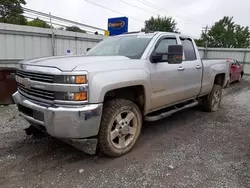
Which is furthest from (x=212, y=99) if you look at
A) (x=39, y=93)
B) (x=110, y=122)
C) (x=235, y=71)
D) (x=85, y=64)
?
(x=235, y=71)

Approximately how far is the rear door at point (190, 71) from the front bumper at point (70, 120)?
7.06 ft

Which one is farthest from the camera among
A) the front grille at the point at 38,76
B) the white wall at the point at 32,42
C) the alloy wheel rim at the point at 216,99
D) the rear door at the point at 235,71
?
the rear door at the point at 235,71

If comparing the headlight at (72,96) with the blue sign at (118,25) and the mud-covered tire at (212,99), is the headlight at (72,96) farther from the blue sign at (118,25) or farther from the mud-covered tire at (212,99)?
the blue sign at (118,25)

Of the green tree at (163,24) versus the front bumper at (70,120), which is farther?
the green tree at (163,24)

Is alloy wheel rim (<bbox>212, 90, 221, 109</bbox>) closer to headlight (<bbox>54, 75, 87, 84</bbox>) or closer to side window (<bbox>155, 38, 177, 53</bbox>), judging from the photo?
side window (<bbox>155, 38, 177, 53</bbox>)

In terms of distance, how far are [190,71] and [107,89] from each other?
2.31 meters

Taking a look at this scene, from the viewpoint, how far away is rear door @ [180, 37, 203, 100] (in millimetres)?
4260

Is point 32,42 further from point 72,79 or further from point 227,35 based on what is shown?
point 227,35

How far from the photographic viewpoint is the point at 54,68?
2592 millimetres

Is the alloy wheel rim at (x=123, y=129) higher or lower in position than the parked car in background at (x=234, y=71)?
lower

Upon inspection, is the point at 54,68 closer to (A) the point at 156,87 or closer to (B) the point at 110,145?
(B) the point at 110,145

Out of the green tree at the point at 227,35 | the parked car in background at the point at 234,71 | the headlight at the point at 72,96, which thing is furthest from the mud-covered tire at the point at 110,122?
the green tree at the point at 227,35

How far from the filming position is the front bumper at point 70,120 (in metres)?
2.52

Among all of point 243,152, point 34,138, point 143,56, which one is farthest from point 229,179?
point 34,138
